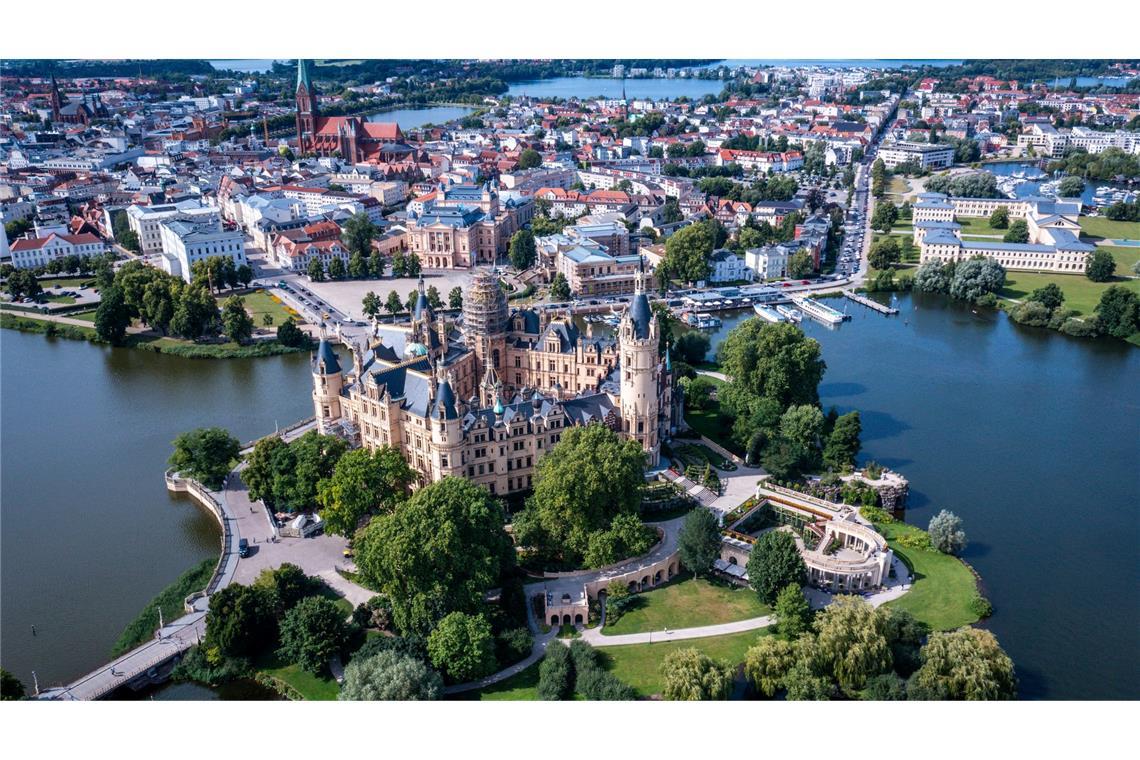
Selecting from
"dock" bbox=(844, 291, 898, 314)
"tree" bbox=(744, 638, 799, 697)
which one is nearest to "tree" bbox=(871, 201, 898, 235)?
"dock" bbox=(844, 291, 898, 314)

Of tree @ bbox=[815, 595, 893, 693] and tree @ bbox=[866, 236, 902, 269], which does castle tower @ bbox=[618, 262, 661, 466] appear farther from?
tree @ bbox=[866, 236, 902, 269]

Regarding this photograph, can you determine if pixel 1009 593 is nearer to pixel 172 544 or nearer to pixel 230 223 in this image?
pixel 172 544

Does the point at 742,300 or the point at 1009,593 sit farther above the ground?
the point at 742,300

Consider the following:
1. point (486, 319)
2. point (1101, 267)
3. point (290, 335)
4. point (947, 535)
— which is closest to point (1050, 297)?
point (1101, 267)

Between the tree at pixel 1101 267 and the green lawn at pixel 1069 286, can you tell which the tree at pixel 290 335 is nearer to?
the green lawn at pixel 1069 286

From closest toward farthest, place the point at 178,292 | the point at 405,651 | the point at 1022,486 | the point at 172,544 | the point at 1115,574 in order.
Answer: the point at 405,651 < the point at 1115,574 < the point at 172,544 < the point at 1022,486 < the point at 178,292

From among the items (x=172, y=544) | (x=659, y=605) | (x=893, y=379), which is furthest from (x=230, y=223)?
(x=659, y=605)
